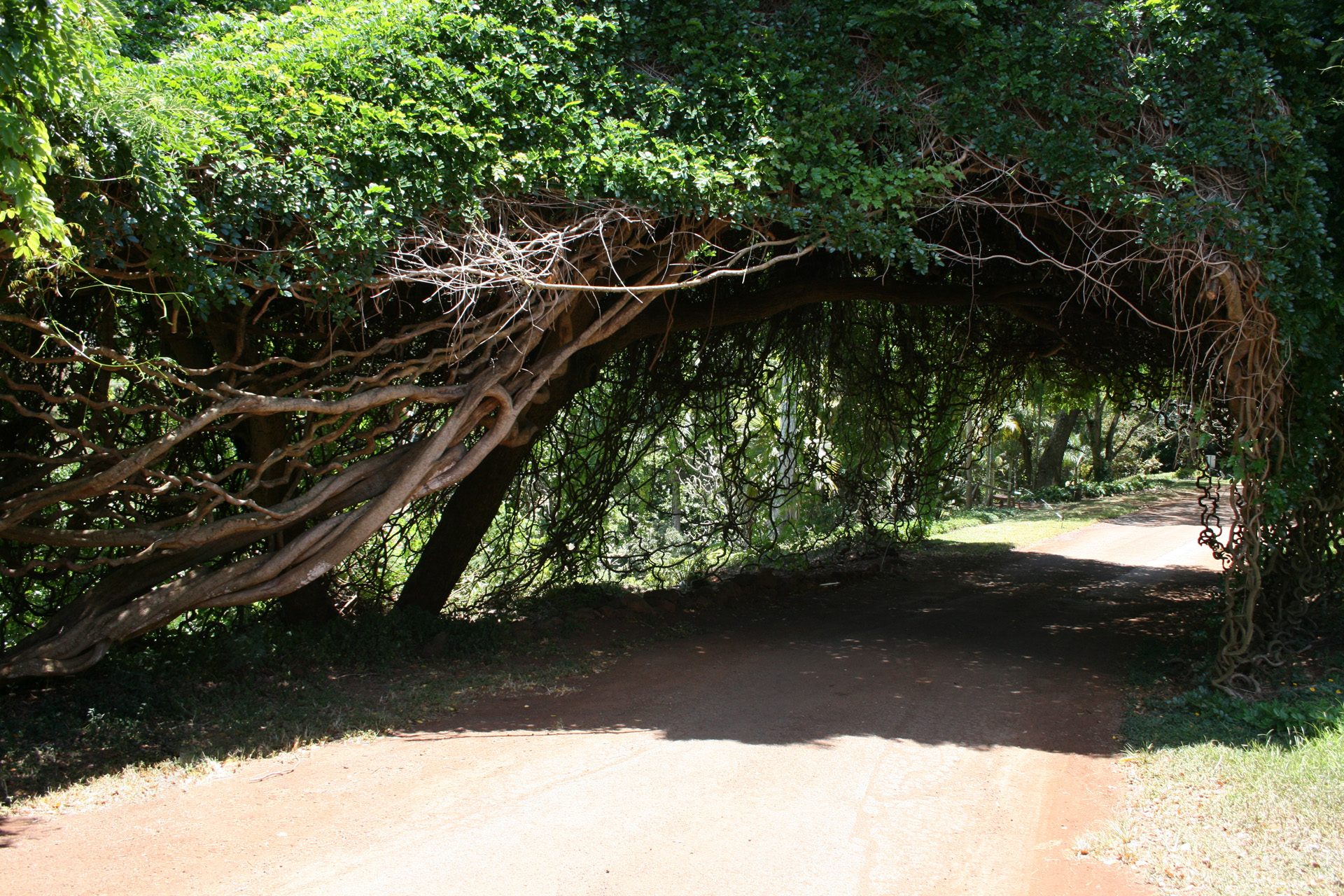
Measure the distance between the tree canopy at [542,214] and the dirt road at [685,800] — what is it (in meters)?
1.58

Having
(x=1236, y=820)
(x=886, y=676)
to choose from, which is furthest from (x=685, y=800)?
(x=886, y=676)

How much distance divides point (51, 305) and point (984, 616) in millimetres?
8671

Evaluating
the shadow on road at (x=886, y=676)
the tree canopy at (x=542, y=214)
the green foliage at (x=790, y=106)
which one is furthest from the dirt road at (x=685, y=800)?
the green foliage at (x=790, y=106)

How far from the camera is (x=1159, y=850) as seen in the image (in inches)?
154

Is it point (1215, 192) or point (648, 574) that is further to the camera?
point (648, 574)

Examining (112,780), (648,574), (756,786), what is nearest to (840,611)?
(648,574)

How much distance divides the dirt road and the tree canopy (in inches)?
62.1

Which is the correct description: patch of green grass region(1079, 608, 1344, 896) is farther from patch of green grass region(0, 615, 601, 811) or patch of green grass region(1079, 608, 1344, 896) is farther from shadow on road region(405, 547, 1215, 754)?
patch of green grass region(0, 615, 601, 811)

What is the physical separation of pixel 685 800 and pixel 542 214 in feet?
12.4

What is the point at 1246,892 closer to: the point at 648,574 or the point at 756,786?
the point at 756,786

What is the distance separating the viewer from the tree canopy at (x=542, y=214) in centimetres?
505

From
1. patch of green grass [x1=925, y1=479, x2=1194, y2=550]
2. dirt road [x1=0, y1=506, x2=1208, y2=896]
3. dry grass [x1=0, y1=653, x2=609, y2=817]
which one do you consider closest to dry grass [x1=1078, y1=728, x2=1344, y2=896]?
dirt road [x1=0, y1=506, x2=1208, y2=896]

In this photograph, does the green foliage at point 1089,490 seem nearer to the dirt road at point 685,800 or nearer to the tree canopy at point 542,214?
the dirt road at point 685,800

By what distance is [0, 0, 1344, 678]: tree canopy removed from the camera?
16.6ft
